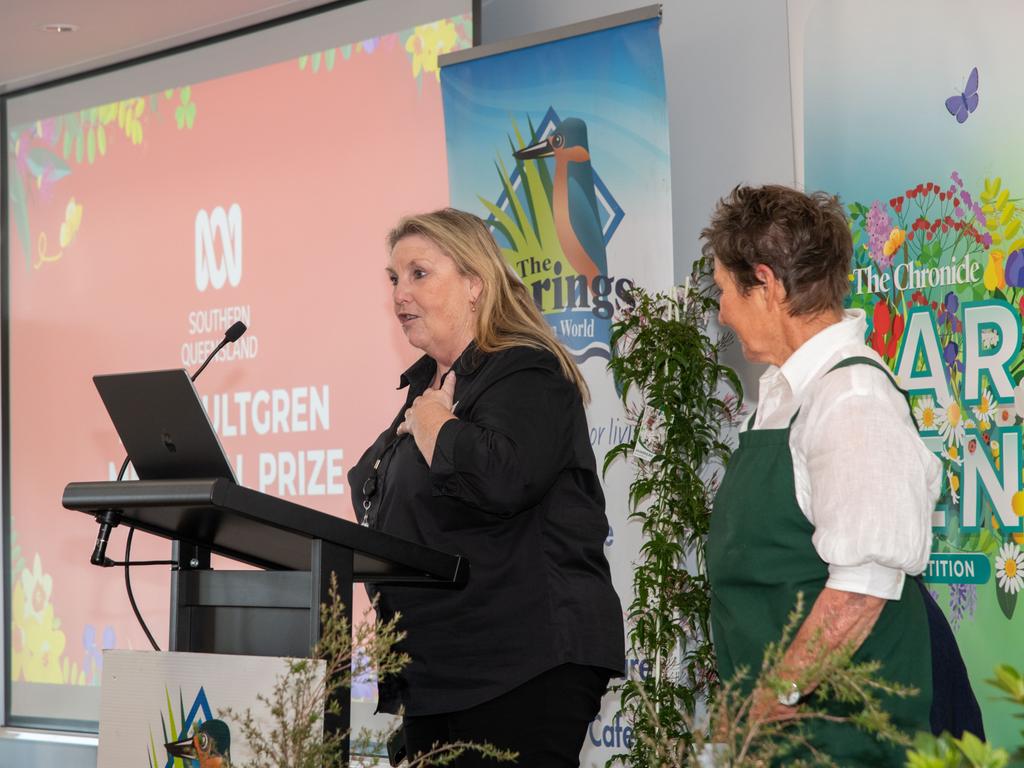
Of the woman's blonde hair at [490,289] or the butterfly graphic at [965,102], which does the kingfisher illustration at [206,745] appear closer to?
the woman's blonde hair at [490,289]

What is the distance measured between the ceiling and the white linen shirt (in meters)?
3.69

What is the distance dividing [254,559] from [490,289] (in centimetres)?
60

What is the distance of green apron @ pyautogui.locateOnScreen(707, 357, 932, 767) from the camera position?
155 centimetres

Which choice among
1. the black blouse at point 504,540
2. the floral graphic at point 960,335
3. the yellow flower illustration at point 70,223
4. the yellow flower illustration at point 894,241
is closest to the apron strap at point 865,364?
the black blouse at point 504,540

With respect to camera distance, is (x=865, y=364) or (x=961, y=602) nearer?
(x=865, y=364)

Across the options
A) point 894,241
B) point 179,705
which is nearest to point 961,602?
point 894,241

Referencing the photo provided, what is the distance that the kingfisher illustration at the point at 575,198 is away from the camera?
149 inches

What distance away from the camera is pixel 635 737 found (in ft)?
11.5

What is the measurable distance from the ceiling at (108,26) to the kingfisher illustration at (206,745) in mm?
3626

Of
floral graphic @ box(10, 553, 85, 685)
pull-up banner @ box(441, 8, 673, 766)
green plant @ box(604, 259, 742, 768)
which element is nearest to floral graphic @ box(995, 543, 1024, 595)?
green plant @ box(604, 259, 742, 768)

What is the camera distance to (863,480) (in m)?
1.49

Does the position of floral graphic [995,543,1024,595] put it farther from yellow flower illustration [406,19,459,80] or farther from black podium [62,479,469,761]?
yellow flower illustration [406,19,459,80]

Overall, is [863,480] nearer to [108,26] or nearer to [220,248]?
[220,248]

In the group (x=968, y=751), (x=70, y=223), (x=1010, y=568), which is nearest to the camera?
(x=968, y=751)
